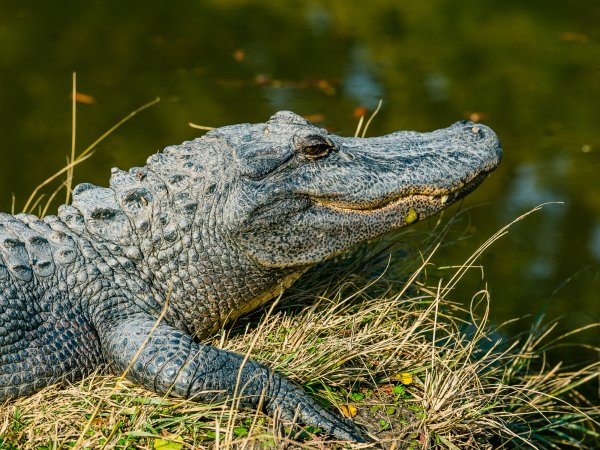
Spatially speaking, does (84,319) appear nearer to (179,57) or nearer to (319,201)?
(319,201)

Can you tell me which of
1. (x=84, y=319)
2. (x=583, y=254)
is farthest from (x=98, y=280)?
(x=583, y=254)

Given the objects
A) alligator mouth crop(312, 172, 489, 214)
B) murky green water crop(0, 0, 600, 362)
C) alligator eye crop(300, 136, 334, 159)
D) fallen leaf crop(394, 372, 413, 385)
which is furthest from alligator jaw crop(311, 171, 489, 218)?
murky green water crop(0, 0, 600, 362)

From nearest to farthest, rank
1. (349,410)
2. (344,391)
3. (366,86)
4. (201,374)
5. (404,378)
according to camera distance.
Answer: (201,374), (349,410), (344,391), (404,378), (366,86)


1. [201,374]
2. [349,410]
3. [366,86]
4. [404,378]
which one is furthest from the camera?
[366,86]

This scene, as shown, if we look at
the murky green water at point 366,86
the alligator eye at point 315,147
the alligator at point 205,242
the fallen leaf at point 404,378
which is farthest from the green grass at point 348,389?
the murky green water at point 366,86

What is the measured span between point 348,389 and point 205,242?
38.2 inches

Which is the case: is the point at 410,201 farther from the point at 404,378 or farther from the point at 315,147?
the point at 404,378

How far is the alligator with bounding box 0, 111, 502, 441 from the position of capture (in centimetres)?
385

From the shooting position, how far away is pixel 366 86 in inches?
391

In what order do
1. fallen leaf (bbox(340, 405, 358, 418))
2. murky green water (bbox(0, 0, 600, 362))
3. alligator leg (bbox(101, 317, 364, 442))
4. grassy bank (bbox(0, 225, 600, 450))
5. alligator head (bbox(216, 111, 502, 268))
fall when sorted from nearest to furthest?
grassy bank (bbox(0, 225, 600, 450)) → alligator leg (bbox(101, 317, 364, 442)) → fallen leaf (bbox(340, 405, 358, 418)) → alligator head (bbox(216, 111, 502, 268)) → murky green water (bbox(0, 0, 600, 362))

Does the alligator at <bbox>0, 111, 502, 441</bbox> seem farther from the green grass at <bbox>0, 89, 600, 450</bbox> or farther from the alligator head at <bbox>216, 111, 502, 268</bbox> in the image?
the green grass at <bbox>0, 89, 600, 450</bbox>

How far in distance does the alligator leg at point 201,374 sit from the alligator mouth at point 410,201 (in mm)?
864

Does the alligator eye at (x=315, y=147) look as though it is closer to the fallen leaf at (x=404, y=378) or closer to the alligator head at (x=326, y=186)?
the alligator head at (x=326, y=186)

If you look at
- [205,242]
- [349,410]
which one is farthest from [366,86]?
[349,410]
